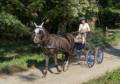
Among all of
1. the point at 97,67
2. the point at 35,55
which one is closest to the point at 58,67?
the point at 97,67

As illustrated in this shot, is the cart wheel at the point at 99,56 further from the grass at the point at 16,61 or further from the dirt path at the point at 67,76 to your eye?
the grass at the point at 16,61

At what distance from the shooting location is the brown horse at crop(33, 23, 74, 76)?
42.1ft

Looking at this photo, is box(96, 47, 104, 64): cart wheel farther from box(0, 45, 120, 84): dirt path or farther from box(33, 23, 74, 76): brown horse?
box(33, 23, 74, 76): brown horse

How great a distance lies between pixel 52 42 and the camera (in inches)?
532

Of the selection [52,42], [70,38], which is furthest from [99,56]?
[52,42]

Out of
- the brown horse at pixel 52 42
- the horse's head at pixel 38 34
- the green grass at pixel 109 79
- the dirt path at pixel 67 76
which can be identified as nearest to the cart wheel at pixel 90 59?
the dirt path at pixel 67 76

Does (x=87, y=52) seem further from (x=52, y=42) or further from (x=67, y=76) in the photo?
(x=52, y=42)

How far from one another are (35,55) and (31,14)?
5.82 feet

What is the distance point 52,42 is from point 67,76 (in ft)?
4.31

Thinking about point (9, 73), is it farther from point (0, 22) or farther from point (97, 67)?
point (97, 67)

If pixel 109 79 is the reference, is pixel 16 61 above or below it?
below

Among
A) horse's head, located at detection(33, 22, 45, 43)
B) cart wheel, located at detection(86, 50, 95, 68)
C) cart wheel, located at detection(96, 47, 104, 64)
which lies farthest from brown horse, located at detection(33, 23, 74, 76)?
cart wheel, located at detection(96, 47, 104, 64)

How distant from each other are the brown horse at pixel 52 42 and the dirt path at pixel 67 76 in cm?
43

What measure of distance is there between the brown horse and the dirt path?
430mm
